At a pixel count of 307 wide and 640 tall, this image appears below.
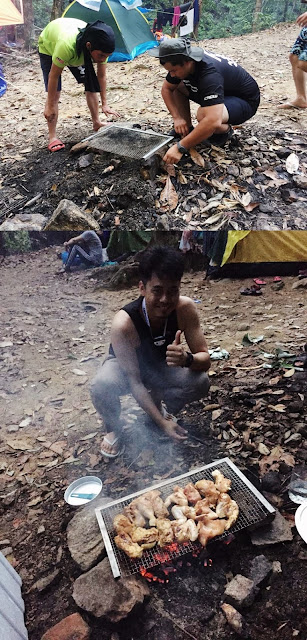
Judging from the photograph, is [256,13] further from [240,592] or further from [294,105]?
[240,592]

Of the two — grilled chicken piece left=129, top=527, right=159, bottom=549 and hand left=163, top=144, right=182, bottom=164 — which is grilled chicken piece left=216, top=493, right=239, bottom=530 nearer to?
grilled chicken piece left=129, top=527, right=159, bottom=549

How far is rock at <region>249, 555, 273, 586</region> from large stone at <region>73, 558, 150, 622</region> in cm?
52

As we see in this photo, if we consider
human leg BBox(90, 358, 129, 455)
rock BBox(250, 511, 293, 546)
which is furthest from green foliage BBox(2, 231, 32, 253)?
rock BBox(250, 511, 293, 546)

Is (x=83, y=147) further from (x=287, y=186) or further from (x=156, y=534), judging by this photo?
(x=156, y=534)

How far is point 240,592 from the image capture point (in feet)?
6.23

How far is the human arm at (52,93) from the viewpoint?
2733 mm

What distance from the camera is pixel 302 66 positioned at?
111 inches

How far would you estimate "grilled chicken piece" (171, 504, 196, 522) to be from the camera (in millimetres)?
2178

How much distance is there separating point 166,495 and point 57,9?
2868 mm

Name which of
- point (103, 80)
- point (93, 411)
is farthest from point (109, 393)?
point (103, 80)

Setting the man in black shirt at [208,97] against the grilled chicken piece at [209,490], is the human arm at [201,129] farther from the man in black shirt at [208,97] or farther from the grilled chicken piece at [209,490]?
the grilled chicken piece at [209,490]

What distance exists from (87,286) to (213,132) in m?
1.77

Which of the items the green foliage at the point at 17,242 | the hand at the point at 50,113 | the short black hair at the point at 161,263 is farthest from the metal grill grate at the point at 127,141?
the short black hair at the point at 161,263

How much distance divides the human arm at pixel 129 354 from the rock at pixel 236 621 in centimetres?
101
